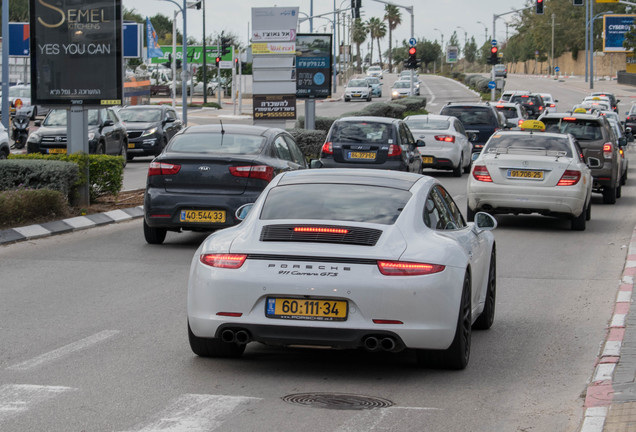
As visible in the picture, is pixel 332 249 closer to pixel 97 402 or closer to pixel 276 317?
pixel 276 317

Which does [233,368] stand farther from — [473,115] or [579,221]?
[473,115]

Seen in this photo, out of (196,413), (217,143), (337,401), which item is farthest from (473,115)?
(196,413)

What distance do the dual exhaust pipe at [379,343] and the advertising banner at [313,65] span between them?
28.0 m

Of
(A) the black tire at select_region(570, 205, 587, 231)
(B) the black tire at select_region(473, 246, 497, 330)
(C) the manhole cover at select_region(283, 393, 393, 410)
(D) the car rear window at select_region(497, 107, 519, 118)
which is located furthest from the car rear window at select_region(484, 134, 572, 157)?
(D) the car rear window at select_region(497, 107, 519, 118)

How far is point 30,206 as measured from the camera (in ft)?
51.8

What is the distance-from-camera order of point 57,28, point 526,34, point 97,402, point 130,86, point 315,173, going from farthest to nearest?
point 526,34, point 130,86, point 57,28, point 315,173, point 97,402

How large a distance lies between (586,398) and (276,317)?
6.68ft

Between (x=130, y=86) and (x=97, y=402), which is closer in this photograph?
(x=97, y=402)

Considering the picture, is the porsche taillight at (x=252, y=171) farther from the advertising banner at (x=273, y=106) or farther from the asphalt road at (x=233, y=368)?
the advertising banner at (x=273, y=106)

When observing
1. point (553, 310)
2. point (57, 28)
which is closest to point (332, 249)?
point (553, 310)

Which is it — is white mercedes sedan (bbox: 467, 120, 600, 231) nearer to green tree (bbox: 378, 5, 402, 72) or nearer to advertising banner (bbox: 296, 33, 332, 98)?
advertising banner (bbox: 296, 33, 332, 98)

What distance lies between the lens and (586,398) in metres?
6.79

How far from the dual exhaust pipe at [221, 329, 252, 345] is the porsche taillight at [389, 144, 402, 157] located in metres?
16.0

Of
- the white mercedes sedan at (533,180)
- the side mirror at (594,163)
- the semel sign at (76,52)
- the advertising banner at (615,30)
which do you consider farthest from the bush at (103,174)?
the advertising banner at (615,30)
